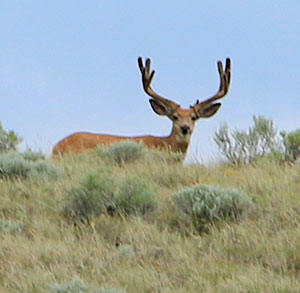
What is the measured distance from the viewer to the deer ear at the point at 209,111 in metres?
17.7

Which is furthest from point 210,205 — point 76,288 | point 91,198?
point 76,288

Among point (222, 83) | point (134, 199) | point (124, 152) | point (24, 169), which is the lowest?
point (134, 199)

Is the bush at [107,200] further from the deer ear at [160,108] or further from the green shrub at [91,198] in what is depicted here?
the deer ear at [160,108]

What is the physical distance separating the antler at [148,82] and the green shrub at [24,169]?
5.23m

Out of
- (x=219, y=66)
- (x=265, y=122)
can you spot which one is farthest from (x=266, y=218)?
(x=219, y=66)

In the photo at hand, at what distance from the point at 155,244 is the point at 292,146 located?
15.4 feet

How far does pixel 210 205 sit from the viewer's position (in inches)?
408

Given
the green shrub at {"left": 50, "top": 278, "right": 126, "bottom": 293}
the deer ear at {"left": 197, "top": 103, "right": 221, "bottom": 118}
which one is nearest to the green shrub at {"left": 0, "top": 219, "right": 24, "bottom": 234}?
the green shrub at {"left": 50, "top": 278, "right": 126, "bottom": 293}

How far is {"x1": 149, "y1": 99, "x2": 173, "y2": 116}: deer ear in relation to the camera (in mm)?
17688

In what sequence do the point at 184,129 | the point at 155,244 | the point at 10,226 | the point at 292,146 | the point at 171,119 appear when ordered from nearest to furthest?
the point at 155,244 → the point at 10,226 → the point at 292,146 → the point at 184,129 → the point at 171,119

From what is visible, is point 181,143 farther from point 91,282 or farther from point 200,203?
point 91,282

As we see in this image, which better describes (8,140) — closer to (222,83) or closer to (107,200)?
(222,83)

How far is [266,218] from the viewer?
1015 centimetres

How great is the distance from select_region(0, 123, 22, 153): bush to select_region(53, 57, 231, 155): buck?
918 mm
